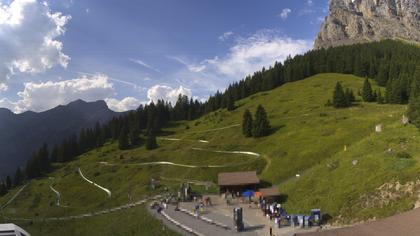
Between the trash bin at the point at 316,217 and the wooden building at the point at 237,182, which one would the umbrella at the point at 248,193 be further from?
the trash bin at the point at 316,217

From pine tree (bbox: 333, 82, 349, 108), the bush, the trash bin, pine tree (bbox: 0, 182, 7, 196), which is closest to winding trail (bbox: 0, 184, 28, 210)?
pine tree (bbox: 0, 182, 7, 196)

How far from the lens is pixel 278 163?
8212cm

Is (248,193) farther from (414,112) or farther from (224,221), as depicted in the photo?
(414,112)

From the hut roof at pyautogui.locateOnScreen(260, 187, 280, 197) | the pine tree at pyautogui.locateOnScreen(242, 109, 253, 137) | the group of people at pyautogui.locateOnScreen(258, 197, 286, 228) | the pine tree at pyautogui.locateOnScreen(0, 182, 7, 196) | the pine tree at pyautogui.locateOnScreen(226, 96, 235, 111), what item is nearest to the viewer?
the group of people at pyautogui.locateOnScreen(258, 197, 286, 228)

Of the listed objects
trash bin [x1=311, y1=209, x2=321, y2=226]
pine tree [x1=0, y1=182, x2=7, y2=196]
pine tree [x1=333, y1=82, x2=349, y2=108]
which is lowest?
pine tree [x1=0, y1=182, x2=7, y2=196]

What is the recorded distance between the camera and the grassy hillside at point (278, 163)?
50.1 meters

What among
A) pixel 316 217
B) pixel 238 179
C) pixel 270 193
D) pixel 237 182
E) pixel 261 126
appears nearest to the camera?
pixel 316 217

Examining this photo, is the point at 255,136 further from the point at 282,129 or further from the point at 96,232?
the point at 96,232

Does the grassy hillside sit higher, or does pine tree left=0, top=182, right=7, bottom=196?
the grassy hillside

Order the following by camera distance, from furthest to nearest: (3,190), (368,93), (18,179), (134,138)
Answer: (18,179) → (134,138) → (3,190) → (368,93)

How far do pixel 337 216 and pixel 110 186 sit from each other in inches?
2845

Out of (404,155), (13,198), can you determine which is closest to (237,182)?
(404,155)

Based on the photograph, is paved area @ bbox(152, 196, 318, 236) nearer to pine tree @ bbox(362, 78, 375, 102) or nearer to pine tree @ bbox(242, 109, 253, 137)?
pine tree @ bbox(242, 109, 253, 137)

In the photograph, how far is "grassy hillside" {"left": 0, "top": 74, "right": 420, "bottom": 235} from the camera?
50.1m
